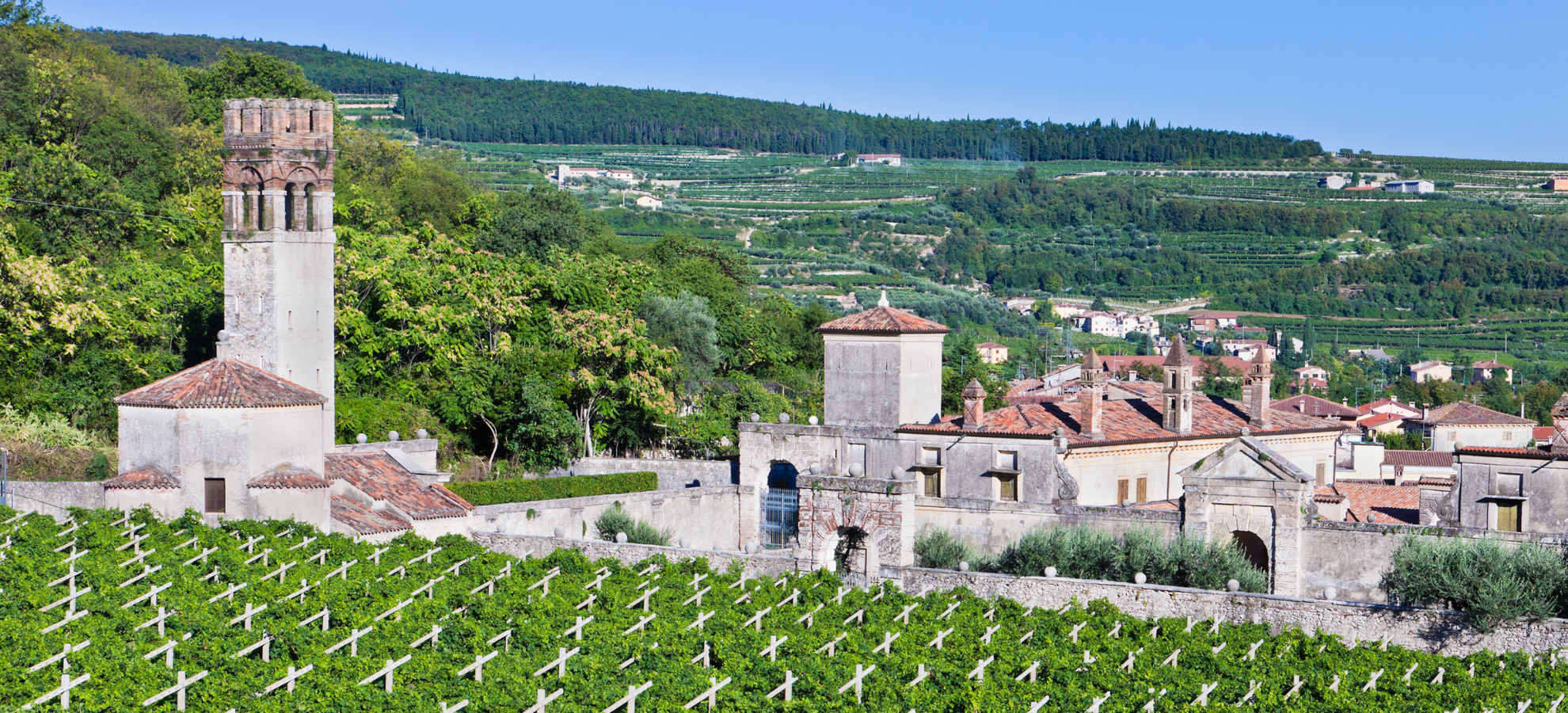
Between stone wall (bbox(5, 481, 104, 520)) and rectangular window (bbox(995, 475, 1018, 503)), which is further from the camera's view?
rectangular window (bbox(995, 475, 1018, 503))

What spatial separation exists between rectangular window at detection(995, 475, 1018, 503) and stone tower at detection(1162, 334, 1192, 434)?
17.0 feet

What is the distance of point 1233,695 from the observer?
21.6 m

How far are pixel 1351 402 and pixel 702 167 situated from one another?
100m

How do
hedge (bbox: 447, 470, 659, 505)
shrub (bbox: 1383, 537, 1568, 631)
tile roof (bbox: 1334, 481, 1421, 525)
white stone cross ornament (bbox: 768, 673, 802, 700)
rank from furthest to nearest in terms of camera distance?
hedge (bbox: 447, 470, 659, 505)
tile roof (bbox: 1334, 481, 1421, 525)
shrub (bbox: 1383, 537, 1568, 631)
white stone cross ornament (bbox: 768, 673, 802, 700)

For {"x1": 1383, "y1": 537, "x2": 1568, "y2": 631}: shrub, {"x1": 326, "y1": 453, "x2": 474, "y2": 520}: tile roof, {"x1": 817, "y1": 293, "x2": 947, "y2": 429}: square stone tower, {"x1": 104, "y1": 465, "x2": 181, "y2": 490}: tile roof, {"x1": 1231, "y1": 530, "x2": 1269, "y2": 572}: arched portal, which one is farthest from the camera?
{"x1": 817, "y1": 293, "x2": 947, "y2": 429}: square stone tower

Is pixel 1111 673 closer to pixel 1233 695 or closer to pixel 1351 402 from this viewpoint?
pixel 1233 695

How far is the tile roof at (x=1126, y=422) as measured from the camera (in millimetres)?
39844

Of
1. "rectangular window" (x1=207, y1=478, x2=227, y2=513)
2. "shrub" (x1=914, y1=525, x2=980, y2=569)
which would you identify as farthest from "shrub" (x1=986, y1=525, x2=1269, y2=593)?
"rectangular window" (x1=207, y1=478, x2=227, y2=513)

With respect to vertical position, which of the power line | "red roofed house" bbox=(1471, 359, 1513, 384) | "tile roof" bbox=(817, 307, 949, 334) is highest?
the power line

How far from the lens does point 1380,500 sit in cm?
4144

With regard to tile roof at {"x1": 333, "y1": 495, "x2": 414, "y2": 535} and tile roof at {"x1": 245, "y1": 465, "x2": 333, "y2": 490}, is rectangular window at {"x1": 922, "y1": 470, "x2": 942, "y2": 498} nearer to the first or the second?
tile roof at {"x1": 333, "y1": 495, "x2": 414, "y2": 535}

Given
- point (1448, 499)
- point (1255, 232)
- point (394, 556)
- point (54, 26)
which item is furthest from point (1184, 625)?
point (1255, 232)

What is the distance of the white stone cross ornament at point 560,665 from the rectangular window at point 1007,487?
19.0m

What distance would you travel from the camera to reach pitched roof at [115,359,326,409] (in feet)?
108
